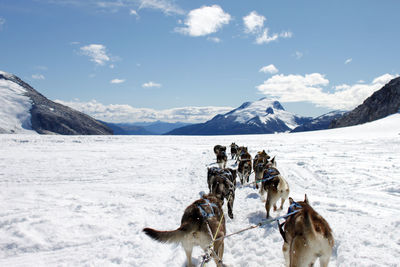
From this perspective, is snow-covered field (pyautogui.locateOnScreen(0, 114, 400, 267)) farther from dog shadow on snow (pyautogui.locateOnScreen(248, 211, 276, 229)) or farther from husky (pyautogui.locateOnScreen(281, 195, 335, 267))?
husky (pyautogui.locateOnScreen(281, 195, 335, 267))

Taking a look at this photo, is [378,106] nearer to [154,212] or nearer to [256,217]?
[256,217]

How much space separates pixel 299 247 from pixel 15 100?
256 m

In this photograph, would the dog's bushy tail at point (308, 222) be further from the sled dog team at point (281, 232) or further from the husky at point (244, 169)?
the husky at point (244, 169)

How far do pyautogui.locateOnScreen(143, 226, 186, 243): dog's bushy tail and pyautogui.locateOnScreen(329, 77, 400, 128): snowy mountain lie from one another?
99393mm

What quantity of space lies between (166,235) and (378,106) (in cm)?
11057

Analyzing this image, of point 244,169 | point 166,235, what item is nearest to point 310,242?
point 166,235

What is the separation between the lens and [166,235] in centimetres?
351

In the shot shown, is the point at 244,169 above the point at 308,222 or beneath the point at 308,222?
beneath

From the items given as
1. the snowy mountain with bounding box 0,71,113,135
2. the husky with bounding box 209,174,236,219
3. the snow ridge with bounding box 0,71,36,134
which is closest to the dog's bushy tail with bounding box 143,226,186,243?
the husky with bounding box 209,174,236,219

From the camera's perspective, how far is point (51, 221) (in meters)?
6.40

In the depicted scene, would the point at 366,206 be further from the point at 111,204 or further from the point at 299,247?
the point at 111,204

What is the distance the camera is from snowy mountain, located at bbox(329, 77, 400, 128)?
81.3 m

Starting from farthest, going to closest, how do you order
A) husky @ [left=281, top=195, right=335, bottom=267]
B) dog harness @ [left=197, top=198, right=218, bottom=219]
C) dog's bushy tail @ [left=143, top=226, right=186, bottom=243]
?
dog harness @ [left=197, top=198, right=218, bottom=219] → dog's bushy tail @ [left=143, top=226, right=186, bottom=243] → husky @ [left=281, top=195, right=335, bottom=267]

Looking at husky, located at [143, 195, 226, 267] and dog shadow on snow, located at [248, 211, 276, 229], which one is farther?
dog shadow on snow, located at [248, 211, 276, 229]
